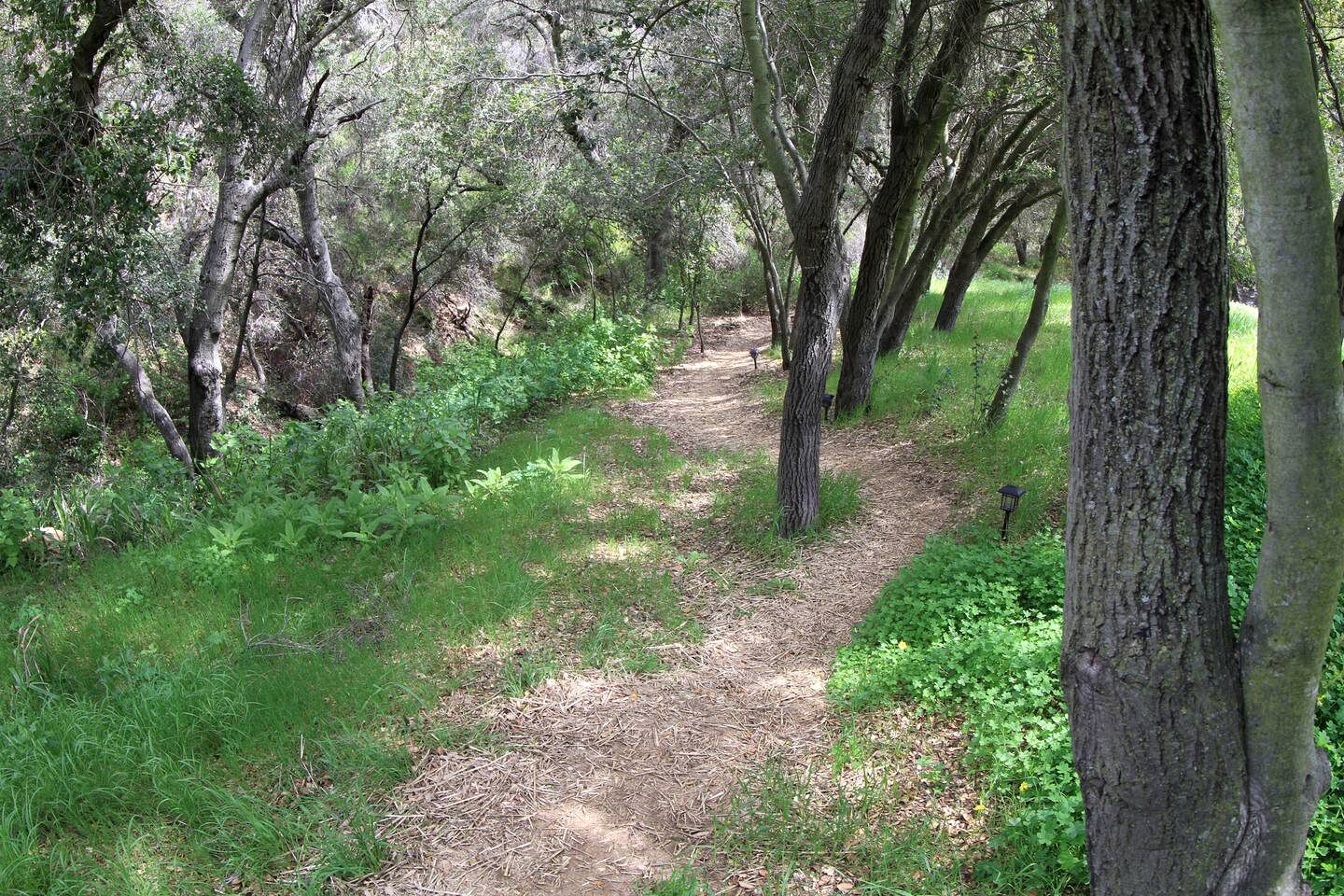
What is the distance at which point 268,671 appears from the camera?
154 inches

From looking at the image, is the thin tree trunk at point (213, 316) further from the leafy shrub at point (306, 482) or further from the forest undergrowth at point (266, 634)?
the forest undergrowth at point (266, 634)

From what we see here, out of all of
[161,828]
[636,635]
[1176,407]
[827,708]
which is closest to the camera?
[1176,407]

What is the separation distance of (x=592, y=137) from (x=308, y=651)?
1263 centimetres

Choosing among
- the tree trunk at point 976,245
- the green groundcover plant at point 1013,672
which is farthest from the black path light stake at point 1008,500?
the tree trunk at point 976,245

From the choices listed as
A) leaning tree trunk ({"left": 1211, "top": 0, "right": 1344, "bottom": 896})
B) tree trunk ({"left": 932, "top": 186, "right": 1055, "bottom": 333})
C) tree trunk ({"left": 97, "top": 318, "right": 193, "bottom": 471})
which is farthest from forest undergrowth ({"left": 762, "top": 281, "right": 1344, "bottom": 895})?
tree trunk ({"left": 97, "top": 318, "right": 193, "bottom": 471})

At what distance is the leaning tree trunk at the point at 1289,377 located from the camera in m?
1.77

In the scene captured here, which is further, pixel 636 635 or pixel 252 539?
pixel 252 539

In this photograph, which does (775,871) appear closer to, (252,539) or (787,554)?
(787,554)

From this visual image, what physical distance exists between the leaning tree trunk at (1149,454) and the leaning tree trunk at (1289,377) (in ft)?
0.37

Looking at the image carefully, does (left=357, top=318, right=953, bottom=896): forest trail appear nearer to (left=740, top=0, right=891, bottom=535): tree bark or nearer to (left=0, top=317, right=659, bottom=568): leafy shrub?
(left=740, top=0, right=891, bottom=535): tree bark

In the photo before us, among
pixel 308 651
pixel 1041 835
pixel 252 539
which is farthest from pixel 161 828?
pixel 1041 835

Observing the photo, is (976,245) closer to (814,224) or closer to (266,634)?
(814,224)

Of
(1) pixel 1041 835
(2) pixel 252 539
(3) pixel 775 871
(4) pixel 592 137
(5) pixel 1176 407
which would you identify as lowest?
(3) pixel 775 871

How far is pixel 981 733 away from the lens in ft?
Answer: 10.9
